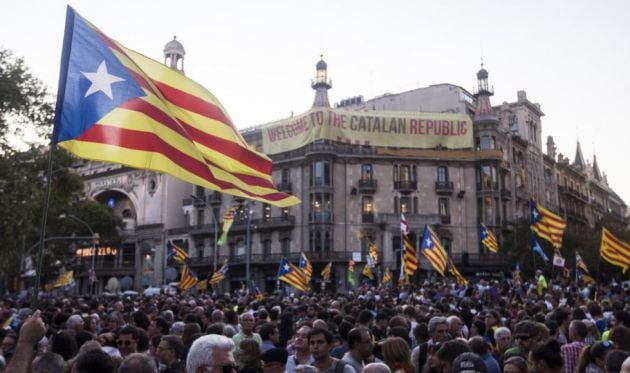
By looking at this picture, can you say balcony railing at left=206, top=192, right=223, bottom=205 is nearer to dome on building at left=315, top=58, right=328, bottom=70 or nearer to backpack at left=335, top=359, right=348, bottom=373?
dome on building at left=315, top=58, right=328, bottom=70

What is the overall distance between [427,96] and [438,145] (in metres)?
8.64

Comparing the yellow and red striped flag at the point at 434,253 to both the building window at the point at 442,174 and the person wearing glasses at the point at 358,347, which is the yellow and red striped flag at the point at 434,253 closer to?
the person wearing glasses at the point at 358,347

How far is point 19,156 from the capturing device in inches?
1104

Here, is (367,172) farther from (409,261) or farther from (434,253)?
(434,253)

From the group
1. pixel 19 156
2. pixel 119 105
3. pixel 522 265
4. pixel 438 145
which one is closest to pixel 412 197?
pixel 438 145

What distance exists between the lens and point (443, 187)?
56.2m

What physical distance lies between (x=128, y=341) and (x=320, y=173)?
4730cm

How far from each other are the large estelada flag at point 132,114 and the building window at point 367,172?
4604 cm

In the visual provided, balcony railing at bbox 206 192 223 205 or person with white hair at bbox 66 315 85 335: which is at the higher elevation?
balcony railing at bbox 206 192 223 205

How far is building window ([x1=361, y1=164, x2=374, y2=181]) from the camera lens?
5584 cm

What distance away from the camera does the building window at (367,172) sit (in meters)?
55.8

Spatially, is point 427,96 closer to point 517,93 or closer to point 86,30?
point 517,93

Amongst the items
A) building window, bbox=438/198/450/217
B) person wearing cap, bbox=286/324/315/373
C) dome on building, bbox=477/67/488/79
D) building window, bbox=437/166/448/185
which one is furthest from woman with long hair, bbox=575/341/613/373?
dome on building, bbox=477/67/488/79

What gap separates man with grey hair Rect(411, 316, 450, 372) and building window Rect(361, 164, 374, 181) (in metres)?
47.2
